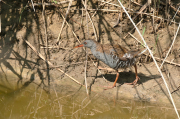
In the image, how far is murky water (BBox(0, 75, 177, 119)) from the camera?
4320 mm

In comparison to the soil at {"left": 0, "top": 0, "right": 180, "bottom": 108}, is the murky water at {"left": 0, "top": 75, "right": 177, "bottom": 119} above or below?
below

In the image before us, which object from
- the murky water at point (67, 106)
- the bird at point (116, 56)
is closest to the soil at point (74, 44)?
the murky water at point (67, 106)

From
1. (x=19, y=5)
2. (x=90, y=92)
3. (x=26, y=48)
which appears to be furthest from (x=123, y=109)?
(x=19, y=5)

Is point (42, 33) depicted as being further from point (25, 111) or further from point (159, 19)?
point (159, 19)

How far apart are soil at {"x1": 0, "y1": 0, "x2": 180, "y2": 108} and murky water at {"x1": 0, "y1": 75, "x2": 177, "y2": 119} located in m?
0.30

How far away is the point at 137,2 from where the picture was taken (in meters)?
6.02

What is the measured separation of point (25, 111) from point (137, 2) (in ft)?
13.4

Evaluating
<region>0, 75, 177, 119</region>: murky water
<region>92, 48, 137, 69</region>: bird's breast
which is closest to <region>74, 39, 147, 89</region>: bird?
<region>92, 48, 137, 69</region>: bird's breast

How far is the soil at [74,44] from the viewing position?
5.36 m

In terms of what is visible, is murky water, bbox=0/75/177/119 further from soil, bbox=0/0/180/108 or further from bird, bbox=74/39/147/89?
bird, bbox=74/39/147/89

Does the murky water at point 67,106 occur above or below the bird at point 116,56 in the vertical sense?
below

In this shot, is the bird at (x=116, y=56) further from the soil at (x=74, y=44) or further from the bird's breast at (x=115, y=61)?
the soil at (x=74, y=44)

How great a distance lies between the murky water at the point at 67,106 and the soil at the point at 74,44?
30 cm

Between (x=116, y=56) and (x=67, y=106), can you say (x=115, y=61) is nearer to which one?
(x=116, y=56)
